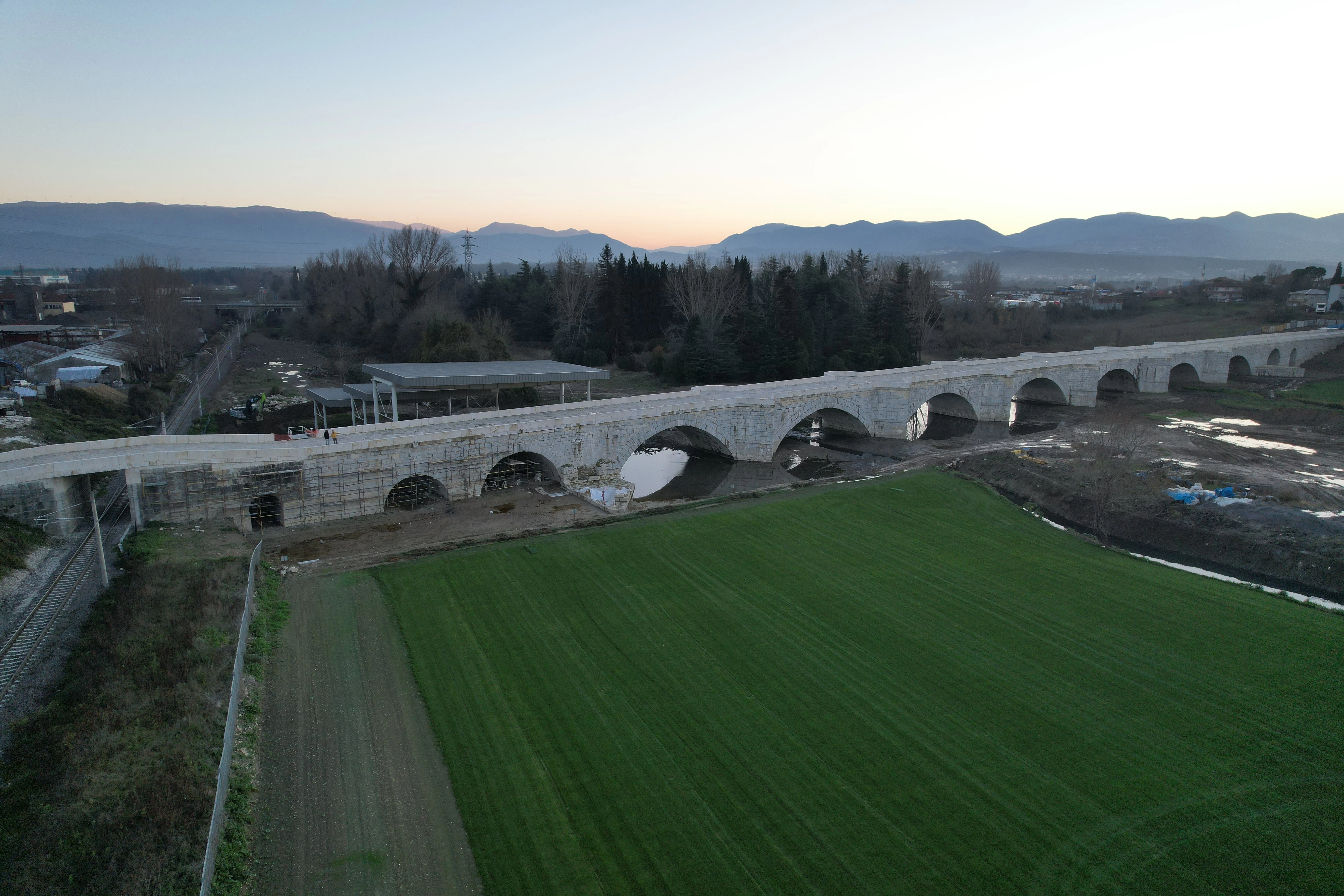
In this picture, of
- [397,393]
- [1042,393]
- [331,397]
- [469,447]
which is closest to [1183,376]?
[1042,393]

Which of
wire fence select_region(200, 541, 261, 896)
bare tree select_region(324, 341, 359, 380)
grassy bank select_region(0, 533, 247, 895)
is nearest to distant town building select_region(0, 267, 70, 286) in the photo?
bare tree select_region(324, 341, 359, 380)

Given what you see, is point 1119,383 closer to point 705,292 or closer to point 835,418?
point 835,418

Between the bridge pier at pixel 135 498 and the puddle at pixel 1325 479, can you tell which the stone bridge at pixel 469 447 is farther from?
the puddle at pixel 1325 479

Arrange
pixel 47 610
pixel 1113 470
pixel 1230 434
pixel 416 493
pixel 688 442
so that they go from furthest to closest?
pixel 1230 434 → pixel 688 442 → pixel 1113 470 → pixel 416 493 → pixel 47 610

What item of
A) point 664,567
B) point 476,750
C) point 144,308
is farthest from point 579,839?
point 144,308

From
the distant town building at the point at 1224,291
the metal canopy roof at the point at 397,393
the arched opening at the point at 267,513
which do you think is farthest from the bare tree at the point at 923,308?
the arched opening at the point at 267,513

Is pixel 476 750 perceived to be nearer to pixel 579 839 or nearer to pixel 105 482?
pixel 579 839
